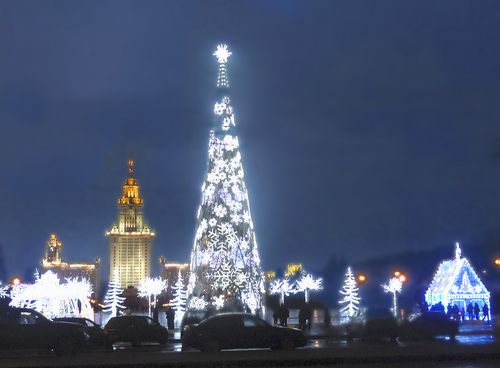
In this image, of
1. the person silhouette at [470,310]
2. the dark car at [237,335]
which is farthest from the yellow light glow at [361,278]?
the dark car at [237,335]

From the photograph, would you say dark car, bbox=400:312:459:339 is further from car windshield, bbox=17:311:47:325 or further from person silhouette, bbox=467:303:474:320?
person silhouette, bbox=467:303:474:320

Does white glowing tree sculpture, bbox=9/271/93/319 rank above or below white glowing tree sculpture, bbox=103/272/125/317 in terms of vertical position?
below

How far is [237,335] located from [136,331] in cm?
761

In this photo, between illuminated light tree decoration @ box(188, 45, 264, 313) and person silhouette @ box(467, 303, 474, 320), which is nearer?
illuminated light tree decoration @ box(188, 45, 264, 313)

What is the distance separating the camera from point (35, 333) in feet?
81.1

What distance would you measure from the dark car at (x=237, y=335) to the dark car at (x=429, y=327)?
8073 mm

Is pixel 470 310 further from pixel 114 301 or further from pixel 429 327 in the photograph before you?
pixel 114 301

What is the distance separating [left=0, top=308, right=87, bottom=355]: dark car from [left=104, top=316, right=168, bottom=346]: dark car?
6278 mm

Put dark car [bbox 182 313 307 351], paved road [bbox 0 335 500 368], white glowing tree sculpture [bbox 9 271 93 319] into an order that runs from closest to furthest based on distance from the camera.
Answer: paved road [bbox 0 335 500 368], dark car [bbox 182 313 307 351], white glowing tree sculpture [bbox 9 271 93 319]

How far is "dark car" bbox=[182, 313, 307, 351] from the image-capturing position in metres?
25.2

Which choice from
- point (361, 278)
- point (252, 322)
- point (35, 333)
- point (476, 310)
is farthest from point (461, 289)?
point (35, 333)

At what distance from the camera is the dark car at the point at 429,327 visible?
1270 inches

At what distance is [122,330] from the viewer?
3186 centimetres

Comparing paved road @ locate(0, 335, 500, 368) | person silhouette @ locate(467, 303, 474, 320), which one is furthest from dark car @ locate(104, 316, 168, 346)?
person silhouette @ locate(467, 303, 474, 320)
